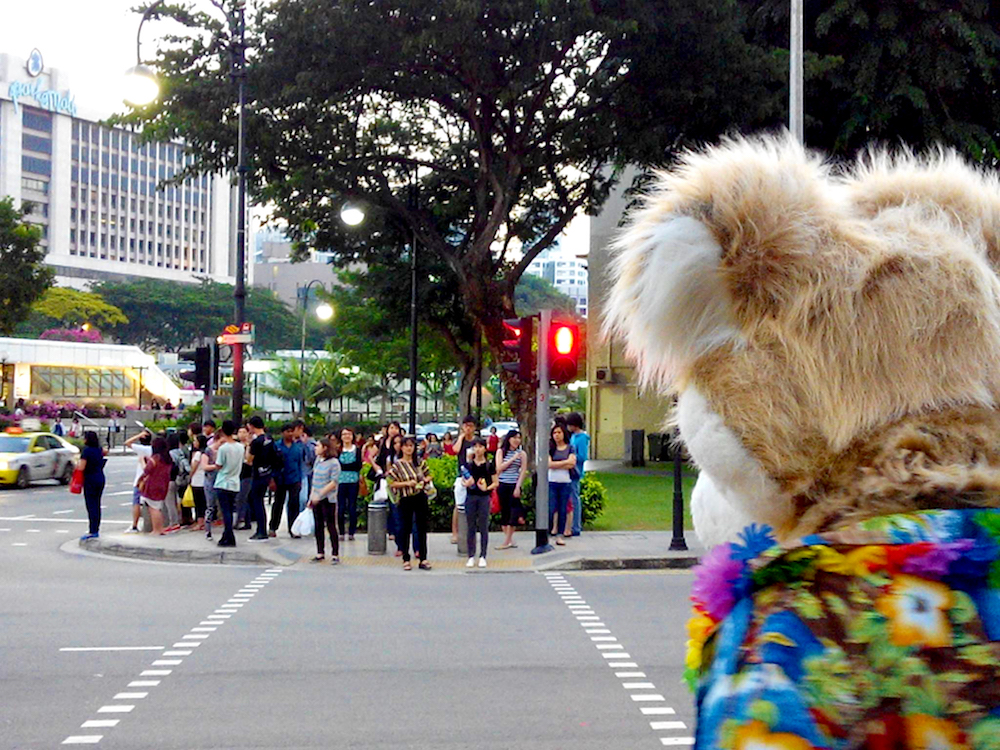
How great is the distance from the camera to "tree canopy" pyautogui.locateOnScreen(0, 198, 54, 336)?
42.7m

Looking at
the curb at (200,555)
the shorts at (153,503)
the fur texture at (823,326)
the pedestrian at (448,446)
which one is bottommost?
the curb at (200,555)

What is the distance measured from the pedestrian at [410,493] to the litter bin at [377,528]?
1.17m

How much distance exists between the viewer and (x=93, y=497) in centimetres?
1669

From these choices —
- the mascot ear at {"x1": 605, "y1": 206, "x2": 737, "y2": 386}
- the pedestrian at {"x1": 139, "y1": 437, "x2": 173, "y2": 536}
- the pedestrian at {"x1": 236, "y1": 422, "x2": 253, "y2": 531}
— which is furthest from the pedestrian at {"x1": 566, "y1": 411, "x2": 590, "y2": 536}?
the mascot ear at {"x1": 605, "y1": 206, "x2": 737, "y2": 386}

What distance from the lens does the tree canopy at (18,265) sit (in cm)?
4272

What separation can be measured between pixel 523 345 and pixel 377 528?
305 centimetres

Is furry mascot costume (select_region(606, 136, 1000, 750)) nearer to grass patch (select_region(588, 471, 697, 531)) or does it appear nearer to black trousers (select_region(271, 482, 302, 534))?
grass patch (select_region(588, 471, 697, 531))

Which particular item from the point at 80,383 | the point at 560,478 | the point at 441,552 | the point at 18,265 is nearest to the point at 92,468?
the point at 441,552

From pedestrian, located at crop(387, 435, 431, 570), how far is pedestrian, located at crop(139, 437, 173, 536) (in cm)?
506

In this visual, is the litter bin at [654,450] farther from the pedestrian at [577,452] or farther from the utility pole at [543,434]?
the utility pole at [543,434]

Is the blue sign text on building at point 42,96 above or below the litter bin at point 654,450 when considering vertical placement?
above

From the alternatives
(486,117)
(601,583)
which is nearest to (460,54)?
(486,117)

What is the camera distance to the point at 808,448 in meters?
1.31

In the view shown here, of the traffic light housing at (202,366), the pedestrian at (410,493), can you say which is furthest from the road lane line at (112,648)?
the traffic light housing at (202,366)
